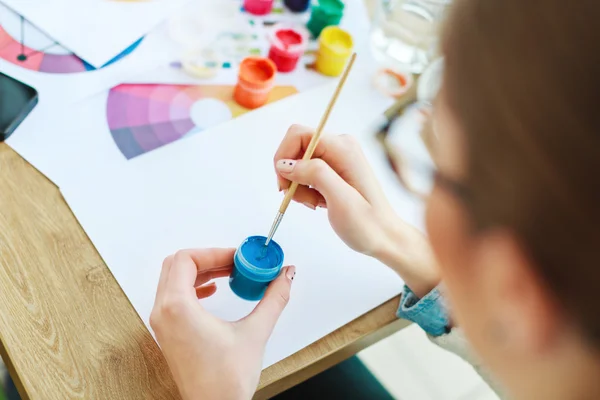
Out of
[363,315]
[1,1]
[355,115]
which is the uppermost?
[1,1]

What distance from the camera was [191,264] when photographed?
0.59 metres

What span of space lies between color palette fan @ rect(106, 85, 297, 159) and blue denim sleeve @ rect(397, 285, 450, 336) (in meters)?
0.38

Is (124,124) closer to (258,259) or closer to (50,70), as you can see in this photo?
(50,70)

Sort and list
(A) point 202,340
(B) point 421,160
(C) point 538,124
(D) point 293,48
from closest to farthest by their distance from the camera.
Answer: (C) point 538,124 < (B) point 421,160 < (A) point 202,340 < (D) point 293,48

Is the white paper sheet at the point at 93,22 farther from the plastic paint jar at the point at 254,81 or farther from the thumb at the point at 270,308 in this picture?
the thumb at the point at 270,308

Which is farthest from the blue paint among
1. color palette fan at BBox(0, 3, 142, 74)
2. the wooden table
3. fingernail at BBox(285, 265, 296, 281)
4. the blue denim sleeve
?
the blue denim sleeve

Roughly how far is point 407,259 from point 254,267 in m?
0.20

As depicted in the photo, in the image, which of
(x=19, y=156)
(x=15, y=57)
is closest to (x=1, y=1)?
(x=15, y=57)

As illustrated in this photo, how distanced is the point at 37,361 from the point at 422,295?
1.44 ft

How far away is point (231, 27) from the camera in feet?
3.13

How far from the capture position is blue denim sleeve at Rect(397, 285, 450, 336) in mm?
672

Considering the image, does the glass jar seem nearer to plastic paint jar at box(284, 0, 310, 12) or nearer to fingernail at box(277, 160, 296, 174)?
plastic paint jar at box(284, 0, 310, 12)

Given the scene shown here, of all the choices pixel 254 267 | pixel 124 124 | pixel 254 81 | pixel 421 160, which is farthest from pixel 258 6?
pixel 421 160

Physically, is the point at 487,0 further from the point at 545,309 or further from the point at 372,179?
the point at 372,179
